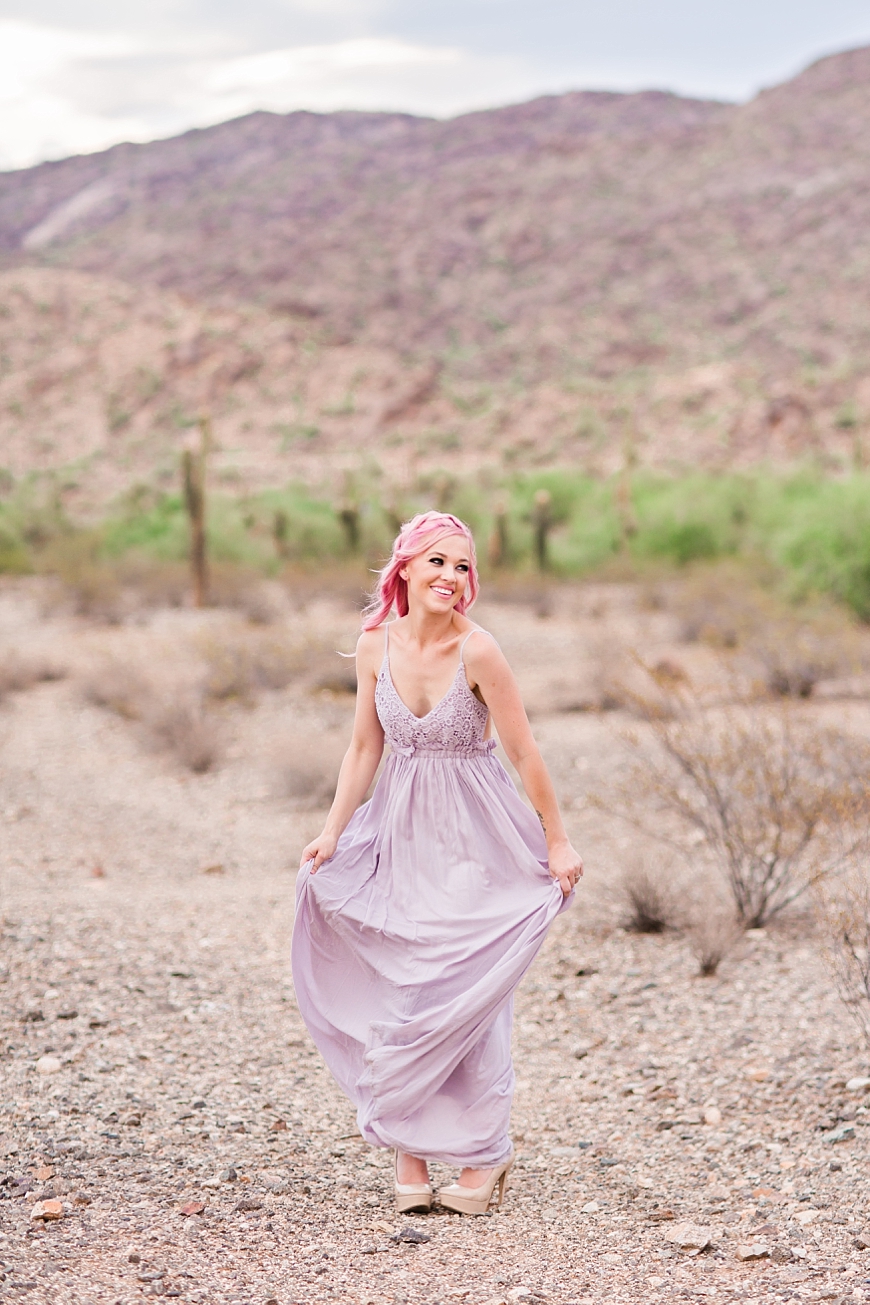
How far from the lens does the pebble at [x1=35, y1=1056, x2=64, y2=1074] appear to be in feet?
13.4

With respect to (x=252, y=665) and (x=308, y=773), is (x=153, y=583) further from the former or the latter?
(x=308, y=773)

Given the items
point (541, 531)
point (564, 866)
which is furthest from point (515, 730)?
point (541, 531)

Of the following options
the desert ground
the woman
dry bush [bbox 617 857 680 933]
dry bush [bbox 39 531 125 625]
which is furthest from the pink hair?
dry bush [bbox 39 531 125 625]

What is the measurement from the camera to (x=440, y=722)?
10.8ft

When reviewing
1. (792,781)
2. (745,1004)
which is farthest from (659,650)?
(745,1004)

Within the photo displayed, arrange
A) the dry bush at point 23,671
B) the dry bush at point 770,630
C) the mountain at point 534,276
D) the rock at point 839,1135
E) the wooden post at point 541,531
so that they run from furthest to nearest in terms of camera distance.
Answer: the mountain at point 534,276, the wooden post at point 541,531, the dry bush at point 23,671, the dry bush at point 770,630, the rock at point 839,1135

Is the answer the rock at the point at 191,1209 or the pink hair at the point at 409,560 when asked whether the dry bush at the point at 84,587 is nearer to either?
the pink hair at the point at 409,560

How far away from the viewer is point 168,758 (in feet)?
33.0

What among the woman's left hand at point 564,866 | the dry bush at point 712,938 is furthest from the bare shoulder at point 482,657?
the dry bush at point 712,938

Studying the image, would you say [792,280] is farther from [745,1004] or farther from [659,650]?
[745,1004]

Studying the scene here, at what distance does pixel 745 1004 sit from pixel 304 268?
49.7 meters

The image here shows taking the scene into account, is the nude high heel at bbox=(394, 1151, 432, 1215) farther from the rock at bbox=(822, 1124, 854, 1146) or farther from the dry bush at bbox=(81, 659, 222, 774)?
the dry bush at bbox=(81, 659, 222, 774)

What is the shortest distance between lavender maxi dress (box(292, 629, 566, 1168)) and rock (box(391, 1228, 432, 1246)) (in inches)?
7.1

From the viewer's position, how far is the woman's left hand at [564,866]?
3.27 m
